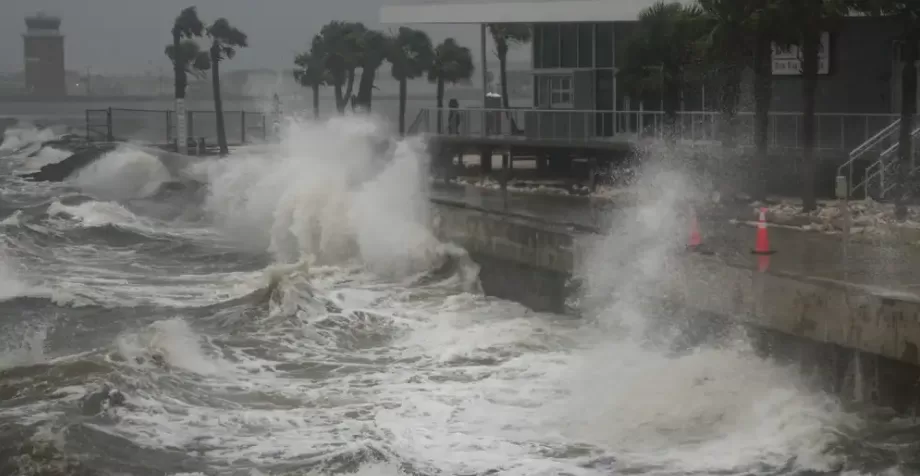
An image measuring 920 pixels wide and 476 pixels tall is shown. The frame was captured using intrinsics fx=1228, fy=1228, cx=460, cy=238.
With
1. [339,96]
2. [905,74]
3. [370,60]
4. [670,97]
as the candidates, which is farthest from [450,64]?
[905,74]

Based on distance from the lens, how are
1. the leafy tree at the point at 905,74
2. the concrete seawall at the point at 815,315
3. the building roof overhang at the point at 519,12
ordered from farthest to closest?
the building roof overhang at the point at 519,12 → the leafy tree at the point at 905,74 → the concrete seawall at the point at 815,315

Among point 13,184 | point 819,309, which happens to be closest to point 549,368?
point 819,309

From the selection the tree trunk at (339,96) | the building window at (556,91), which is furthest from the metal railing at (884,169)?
the tree trunk at (339,96)

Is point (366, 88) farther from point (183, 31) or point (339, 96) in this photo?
point (183, 31)

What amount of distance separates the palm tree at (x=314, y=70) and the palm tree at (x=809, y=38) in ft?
108

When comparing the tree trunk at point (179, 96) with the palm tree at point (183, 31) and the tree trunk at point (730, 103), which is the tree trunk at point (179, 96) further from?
the tree trunk at point (730, 103)

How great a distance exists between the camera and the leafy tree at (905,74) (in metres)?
17.3

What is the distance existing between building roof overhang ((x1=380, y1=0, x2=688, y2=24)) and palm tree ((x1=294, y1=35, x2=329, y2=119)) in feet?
45.8

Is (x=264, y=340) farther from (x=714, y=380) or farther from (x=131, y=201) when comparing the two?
(x=131, y=201)

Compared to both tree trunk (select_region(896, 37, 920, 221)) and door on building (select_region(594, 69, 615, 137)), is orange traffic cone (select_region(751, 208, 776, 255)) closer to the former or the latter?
tree trunk (select_region(896, 37, 920, 221))

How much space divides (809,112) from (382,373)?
8.84 metres

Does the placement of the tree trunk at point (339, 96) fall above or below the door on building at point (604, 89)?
above

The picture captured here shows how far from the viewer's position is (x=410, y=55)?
144 ft

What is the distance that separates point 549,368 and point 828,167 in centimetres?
895
